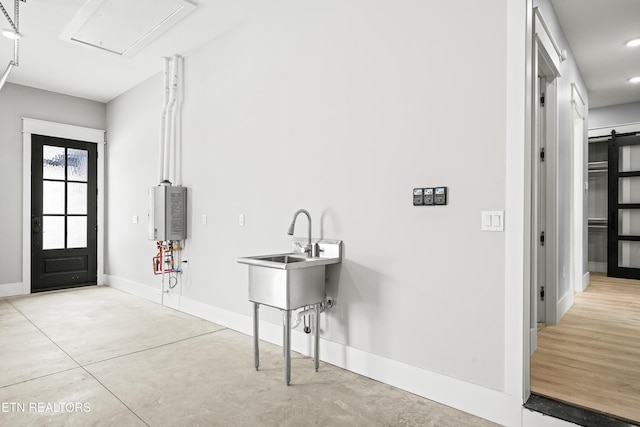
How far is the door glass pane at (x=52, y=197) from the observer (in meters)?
5.50

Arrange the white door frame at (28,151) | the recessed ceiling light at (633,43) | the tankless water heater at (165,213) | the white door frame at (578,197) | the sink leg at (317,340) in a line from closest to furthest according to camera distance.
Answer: the sink leg at (317,340), the recessed ceiling light at (633,43), the tankless water heater at (165,213), the white door frame at (578,197), the white door frame at (28,151)

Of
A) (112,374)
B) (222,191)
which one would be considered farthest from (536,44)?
(112,374)

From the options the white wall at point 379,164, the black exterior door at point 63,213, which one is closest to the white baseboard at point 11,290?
the black exterior door at point 63,213

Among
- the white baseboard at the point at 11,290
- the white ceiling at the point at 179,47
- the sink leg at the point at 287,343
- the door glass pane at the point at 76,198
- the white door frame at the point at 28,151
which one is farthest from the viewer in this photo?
the door glass pane at the point at 76,198

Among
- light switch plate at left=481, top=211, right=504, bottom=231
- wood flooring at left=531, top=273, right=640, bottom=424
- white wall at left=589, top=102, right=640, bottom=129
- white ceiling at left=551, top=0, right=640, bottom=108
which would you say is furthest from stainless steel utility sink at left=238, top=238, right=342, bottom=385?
white wall at left=589, top=102, right=640, bottom=129

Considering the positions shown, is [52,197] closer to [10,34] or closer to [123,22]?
[10,34]

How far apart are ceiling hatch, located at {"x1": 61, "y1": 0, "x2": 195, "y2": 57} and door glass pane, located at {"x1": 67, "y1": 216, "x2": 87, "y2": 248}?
287cm

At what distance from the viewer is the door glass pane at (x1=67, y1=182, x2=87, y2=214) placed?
5750 millimetres

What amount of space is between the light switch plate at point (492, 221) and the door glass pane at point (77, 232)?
5.90m

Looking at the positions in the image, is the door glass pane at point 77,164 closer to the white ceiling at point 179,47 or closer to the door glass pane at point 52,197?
the door glass pane at point 52,197

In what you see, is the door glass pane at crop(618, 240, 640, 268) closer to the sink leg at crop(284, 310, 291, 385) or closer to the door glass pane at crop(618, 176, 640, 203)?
the door glass pane at crop(618, 176, 640, 203)

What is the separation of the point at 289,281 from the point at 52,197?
4.91 metres

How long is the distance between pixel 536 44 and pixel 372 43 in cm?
115

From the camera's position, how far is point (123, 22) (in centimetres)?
355
